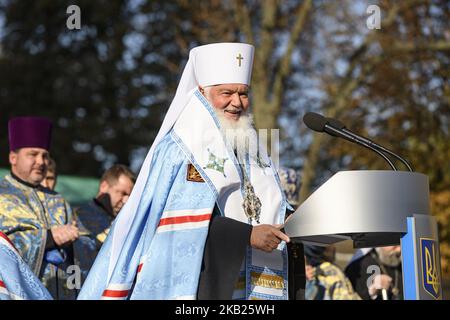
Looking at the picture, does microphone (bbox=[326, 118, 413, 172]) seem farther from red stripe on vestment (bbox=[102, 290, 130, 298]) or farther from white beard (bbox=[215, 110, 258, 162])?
red stripe on vestment (bbox=[102, 290, 130, 298])

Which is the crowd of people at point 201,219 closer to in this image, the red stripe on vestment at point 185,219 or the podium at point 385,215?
the red stripe on vestment at point 185,219

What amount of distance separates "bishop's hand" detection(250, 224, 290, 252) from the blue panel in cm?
60

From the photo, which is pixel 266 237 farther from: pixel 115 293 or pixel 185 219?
pixel 115 293

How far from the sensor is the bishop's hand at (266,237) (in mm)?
4398

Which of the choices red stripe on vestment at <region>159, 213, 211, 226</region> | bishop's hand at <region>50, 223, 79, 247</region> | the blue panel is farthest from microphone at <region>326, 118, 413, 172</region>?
bishop's hand at <region>50, 223, 79, 247</region>

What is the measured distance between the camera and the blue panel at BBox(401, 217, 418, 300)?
4.05 metres

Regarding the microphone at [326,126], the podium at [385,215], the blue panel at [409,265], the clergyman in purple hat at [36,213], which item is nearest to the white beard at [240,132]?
the microphone at [326,126]

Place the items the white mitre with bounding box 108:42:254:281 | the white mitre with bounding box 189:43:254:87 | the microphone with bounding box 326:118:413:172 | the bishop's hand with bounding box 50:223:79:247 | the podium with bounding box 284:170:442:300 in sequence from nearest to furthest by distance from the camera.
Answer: the podium with bounding box 284:170:442:300
the microphone with bounding box 326:118:413:172
the white mitre with bounding box 108:42:254:281
the white mitre with bounding box 189:43:254:87
the bishop's hand with bounding box 50:223:79:247

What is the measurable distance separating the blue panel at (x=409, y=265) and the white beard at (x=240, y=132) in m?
1.24

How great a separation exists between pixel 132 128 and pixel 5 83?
3.42 m

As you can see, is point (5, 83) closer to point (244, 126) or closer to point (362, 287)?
point (362, 287)

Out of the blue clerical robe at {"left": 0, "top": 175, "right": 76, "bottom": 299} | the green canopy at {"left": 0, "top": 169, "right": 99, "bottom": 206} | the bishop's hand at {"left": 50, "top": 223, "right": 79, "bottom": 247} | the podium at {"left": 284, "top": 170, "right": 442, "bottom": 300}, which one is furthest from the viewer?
the green canopy at {"left": 0, "top": 169, "right": 99, "bottom": 206}

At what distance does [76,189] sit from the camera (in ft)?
41.7

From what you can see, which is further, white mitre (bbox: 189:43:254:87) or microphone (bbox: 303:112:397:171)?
white mitre (bbox: 189:43:254:87)
